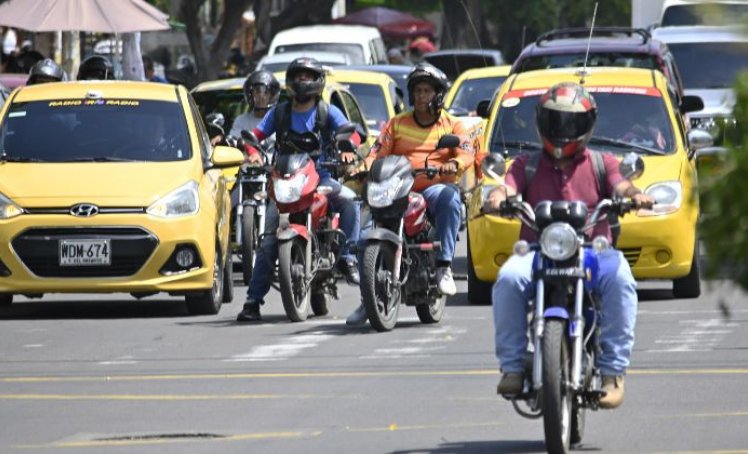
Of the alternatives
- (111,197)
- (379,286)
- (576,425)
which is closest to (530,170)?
(576,425)

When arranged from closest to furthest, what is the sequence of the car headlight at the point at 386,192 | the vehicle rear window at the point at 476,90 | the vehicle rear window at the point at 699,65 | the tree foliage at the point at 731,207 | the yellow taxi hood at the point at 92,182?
the tree foliage at the point at 731,207, the car headlight at the point at 386,192, the yellow taxi hood at the point at 92,182, the vehicle rear window at the point at 476,90, the vehicle rear window at the point at 699,65

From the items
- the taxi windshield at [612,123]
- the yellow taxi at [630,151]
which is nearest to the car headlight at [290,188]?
the yellow taxi at [630,151]

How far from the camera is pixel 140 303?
→ 56.5ft

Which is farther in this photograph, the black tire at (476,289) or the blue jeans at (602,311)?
the black tire at (476,289)

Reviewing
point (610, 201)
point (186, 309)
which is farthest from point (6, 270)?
point (610, 201)

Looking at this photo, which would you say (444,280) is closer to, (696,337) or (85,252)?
(696,337)

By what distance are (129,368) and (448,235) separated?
280 cm

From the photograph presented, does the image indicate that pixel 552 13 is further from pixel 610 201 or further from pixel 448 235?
pixel 610 201

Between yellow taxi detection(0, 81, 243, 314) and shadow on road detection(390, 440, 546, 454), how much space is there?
606cm

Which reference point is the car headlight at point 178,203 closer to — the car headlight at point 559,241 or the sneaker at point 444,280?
the sneaker at point 444,280

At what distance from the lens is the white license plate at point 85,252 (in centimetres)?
1505

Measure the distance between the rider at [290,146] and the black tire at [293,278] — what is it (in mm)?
216

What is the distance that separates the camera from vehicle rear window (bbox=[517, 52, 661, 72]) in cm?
2162

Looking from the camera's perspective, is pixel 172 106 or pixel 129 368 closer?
pixel 129 368
